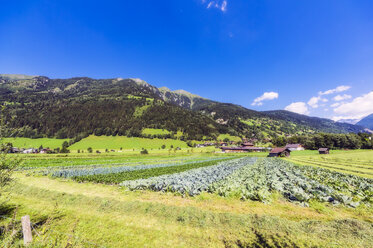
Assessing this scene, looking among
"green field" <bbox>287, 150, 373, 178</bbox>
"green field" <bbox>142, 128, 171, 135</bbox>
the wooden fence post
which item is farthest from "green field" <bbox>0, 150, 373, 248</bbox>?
"green field" <bbox>142, 128, 171, 135</bbox>

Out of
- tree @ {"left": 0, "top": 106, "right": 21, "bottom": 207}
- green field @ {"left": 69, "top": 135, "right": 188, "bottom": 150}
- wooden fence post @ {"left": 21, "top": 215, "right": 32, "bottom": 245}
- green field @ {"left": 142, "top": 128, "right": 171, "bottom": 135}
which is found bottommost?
green field @ {"left": 69, "top": 135, "right": 188, "bottom": 150}

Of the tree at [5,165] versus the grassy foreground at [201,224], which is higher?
the tree at [5,165]

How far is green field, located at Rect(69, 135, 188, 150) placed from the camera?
408ft

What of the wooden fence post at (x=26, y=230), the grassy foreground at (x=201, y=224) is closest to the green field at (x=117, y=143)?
the grassy foreground at (x=201, y=224)

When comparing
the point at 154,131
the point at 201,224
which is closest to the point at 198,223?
the point at 201,224

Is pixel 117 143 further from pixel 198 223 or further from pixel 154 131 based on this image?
pixel 198 223

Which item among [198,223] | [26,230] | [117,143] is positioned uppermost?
[26,230]

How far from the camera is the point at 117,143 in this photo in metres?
134

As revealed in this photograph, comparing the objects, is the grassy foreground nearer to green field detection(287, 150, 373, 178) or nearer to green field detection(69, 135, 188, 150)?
green field detection(287, 150, 373, 178)

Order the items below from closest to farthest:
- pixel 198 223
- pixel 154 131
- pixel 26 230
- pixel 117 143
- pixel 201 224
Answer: pixel 26 230, pixel 201 224, pixel 198 223, pixel 117 143, pixel 154 131

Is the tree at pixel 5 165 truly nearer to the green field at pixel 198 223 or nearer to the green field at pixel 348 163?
the green field at pixel 198 223

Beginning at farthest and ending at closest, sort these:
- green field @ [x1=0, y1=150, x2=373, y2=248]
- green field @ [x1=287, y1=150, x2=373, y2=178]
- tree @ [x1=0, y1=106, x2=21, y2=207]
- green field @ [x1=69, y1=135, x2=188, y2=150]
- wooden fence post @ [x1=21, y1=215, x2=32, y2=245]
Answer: green field @ [x1=69, y1=135, x2=188, y2=150] < green field @ [x1=287, y1=150, x2=373, y2=178] < tree @ [x1=0, y1=106, x2=21, y2=207] < green field @ [x1=0, y1=150, x2=373, y2=248] < wooden fence post @ [x1=21, y1=215, x2=32, y2=245]

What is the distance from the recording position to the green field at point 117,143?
12435 cm

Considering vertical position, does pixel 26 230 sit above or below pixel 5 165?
below
